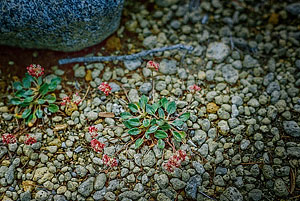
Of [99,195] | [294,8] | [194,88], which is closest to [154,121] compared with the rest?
[194,88]

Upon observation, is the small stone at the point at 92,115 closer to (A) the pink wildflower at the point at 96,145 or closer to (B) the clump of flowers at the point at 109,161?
(A) the pink wildflower at the point at 96,145

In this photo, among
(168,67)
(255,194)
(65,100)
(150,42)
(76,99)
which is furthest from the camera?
(150,42)

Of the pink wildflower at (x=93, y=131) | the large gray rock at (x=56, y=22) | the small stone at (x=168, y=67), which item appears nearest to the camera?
the pink wildflower at (x=93, y=131)

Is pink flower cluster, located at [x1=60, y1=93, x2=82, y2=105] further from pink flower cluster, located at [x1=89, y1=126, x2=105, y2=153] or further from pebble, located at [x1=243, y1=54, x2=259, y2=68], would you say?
pebble, located at [x1=243, y1=54, x2=259, y2=68]

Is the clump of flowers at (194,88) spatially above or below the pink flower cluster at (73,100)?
below

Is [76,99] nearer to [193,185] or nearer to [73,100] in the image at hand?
[73,100]

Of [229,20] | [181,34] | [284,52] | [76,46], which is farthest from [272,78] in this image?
[76,46]

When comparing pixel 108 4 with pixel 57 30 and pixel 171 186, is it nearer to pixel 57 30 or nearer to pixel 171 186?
pixel 57 30

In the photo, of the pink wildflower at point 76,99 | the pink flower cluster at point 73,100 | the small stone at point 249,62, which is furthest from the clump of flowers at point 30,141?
the small stone at point 249,62
